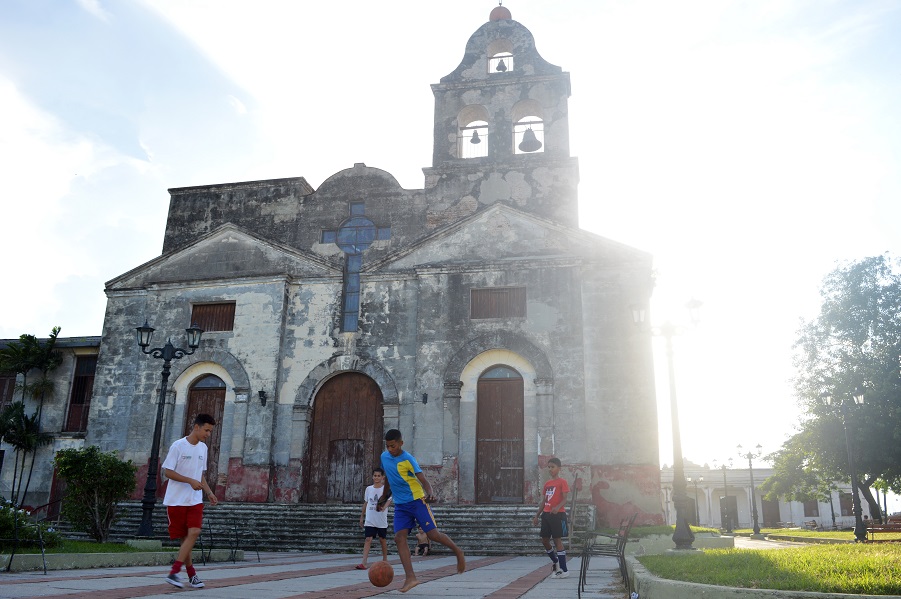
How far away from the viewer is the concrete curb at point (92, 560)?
9375 mm

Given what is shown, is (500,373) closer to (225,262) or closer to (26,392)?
(225,262)

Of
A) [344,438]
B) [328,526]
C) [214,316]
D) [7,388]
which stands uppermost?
[214,316]

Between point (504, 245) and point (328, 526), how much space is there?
30.3 ft

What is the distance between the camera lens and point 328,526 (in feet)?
56.7

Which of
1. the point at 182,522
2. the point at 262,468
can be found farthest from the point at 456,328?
the point at 182,522

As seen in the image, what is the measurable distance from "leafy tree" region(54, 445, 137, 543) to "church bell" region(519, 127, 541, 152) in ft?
47.9

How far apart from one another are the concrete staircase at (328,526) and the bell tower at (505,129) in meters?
9.20

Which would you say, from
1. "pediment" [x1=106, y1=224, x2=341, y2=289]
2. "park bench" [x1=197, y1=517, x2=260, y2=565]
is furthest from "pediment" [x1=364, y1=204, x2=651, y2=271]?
"park bench" [x1=197, y1=517, x2=260, y2=565]

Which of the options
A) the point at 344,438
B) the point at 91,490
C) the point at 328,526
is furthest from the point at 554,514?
the point at 344,438

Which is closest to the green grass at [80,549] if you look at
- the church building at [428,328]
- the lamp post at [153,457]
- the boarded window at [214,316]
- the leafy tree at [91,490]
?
the lamp post at [153,457]

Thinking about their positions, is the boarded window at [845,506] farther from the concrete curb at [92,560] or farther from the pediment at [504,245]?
the concrete curb at [92,560]

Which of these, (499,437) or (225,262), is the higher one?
(225,262)

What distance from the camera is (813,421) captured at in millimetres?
30375

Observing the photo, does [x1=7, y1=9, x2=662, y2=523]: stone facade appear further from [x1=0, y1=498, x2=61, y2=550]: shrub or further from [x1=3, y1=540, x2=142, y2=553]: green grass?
[x1=0, y1=498, x2=61, y2=550]: shrub
